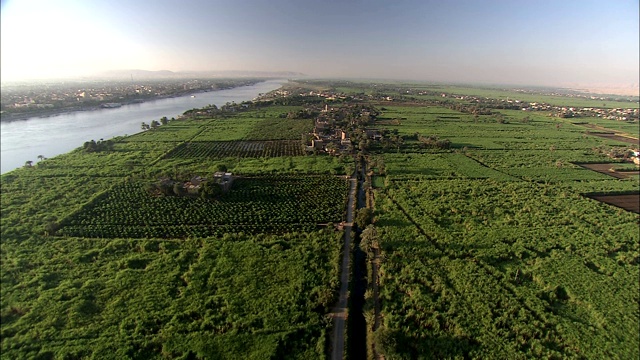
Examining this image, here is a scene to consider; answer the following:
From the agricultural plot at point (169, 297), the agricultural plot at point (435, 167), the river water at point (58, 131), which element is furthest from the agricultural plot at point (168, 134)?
the agricultural plot at point (435, 167)

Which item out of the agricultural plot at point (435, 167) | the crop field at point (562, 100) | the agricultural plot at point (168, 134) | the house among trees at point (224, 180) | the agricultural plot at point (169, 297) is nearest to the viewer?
the agricultural plot at point (169, 297)

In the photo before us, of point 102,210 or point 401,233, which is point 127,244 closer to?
point 102,210

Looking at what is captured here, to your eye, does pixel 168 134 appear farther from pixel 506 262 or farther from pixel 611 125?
pixel 611 125

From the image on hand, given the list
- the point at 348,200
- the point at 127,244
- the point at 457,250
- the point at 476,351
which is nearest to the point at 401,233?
the point at 457,250

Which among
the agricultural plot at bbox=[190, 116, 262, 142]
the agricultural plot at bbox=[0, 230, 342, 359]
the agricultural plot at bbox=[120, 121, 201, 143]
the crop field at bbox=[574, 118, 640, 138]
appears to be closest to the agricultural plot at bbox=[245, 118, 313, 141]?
the agricultural plot at bbox=[190, 116, 262, 142]

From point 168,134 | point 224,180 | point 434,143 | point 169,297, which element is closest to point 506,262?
point 169,297

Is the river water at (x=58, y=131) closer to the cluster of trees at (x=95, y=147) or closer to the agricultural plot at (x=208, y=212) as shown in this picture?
the cluster of trees at (x=95, y=147)
